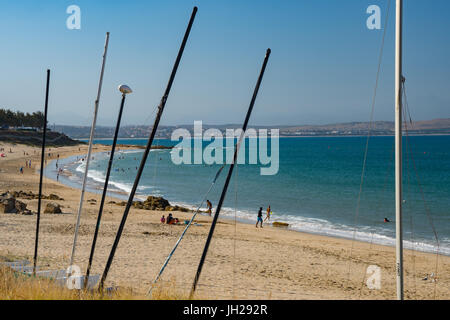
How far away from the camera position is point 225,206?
122 feet

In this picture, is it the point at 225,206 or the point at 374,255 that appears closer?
the point at 374,255

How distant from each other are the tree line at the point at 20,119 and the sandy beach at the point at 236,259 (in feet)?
319

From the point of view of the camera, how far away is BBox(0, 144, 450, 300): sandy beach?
41.4ft

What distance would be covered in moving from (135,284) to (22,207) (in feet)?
50.7

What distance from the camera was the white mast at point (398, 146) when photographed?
6254mm

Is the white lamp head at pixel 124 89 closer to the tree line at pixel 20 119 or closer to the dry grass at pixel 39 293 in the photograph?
the dry grass at pixel 39 293

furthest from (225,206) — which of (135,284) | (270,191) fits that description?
(135,284)

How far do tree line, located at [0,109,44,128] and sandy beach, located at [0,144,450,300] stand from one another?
3828 inches

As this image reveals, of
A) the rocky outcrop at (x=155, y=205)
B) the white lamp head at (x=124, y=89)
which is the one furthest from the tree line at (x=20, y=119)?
the white lamp head at (x=124, y=89)

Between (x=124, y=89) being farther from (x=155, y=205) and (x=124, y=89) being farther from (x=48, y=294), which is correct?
(x=155, y=205)

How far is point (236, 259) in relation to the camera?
16.7m

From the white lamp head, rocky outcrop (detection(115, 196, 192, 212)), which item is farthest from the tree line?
the white lamp head
